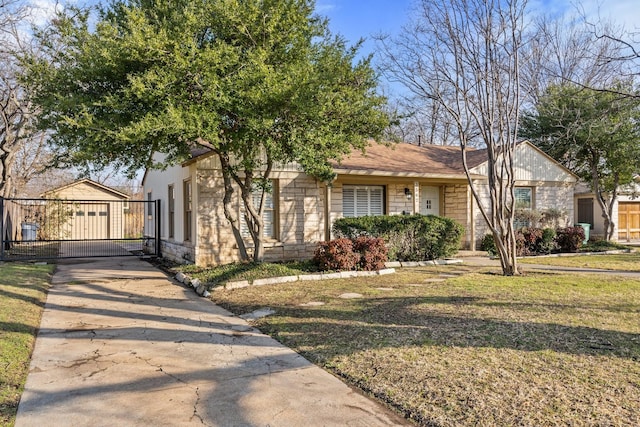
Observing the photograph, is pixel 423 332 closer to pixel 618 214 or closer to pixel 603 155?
pixel 603 155

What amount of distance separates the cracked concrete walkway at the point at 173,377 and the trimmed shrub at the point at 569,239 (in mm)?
12396

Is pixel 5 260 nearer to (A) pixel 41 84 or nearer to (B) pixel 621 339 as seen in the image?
(A) pixel 41 84

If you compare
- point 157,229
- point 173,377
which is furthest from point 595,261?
point 157,229

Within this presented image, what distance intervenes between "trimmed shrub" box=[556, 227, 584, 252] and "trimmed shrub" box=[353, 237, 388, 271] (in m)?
7.68

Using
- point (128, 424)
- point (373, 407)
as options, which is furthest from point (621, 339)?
point (128, 424)

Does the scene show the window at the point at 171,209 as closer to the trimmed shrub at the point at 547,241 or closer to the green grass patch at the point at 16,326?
the green grass patch at the point at 16,326

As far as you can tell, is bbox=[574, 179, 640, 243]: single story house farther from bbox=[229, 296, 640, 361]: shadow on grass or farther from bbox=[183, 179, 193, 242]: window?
bbox=[229, 296, 640, 361]: shadow on grass

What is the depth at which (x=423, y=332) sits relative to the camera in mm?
5059

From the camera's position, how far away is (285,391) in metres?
3.54

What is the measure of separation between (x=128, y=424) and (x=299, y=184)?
31.7 feet

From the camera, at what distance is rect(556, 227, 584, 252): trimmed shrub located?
14578 millimetres

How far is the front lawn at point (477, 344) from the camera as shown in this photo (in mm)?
3131

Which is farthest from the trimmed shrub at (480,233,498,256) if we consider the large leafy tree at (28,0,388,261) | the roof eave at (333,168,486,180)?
the large leafy tree at (28,0,388,261)

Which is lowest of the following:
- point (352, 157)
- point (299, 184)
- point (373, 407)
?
point (373, 407)
